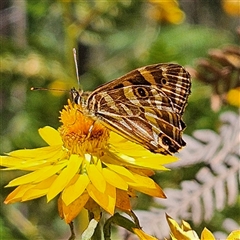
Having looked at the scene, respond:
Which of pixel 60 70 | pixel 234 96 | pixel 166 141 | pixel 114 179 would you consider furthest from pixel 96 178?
pixel 60 70

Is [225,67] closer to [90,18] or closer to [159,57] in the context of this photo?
[159,57]

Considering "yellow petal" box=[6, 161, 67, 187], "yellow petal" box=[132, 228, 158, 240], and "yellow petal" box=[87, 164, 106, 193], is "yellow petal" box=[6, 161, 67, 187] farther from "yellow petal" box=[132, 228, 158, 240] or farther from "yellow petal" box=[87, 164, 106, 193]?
"yellow petal" box=[132, 228, 158, 240]

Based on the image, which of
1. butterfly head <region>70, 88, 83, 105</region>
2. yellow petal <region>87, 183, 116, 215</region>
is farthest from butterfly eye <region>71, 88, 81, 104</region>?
yellow petal <region>87, 183, 116, 215</region>

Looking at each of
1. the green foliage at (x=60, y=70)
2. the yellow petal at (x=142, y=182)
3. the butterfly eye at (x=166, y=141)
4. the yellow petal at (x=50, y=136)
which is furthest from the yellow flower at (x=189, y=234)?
the green foliage at (x=60, y=70)

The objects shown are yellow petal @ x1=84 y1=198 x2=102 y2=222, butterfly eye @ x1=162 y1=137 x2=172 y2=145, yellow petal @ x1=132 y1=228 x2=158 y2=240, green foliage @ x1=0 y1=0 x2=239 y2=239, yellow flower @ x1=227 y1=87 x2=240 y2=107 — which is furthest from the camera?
green foliage @ x1=0 y1=0 x2=239 y2=239

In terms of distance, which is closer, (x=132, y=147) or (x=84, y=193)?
(x=84, y=193)

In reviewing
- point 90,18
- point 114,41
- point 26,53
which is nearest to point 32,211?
point 26,53

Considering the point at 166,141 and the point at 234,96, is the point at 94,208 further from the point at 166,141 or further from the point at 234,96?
the point at 234,96
